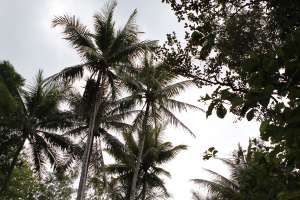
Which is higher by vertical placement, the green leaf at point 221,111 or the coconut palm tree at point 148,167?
the coconut palm tree at point 148,167

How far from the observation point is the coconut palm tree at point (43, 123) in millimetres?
20203

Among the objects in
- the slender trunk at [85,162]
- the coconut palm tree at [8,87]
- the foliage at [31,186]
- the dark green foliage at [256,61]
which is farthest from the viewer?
the foliage at [31,186]

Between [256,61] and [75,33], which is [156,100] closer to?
[75,33]

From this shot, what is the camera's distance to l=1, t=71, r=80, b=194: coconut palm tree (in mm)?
20203

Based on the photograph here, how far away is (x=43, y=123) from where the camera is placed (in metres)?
20.3

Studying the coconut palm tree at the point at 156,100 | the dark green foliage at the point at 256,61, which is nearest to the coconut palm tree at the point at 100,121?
the coconut palm tree at the point at 156,100

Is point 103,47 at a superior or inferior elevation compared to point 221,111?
superior

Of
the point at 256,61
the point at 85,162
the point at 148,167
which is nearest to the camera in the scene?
the point at 256,61

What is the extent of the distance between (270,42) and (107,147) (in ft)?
52.1

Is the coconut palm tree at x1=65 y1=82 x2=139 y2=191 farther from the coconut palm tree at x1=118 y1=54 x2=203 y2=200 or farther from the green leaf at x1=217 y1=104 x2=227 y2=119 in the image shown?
the green leaf at x1=217 y1=104 x2=227 y2=119

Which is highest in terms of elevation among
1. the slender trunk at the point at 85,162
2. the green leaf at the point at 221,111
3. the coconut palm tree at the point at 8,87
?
the coconut palm tree at the point at 8,87

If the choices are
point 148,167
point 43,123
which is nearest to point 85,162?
point 43,123

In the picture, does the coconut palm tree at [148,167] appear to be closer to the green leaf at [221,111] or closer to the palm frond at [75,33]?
the palm frond at [75,33]

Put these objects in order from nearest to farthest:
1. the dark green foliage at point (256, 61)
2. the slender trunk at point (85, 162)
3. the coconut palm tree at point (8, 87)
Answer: the dark green foliage at point (256, 61)
the slender trunk at point (85, 162)
the coconut palm tree at point (8, 87)
